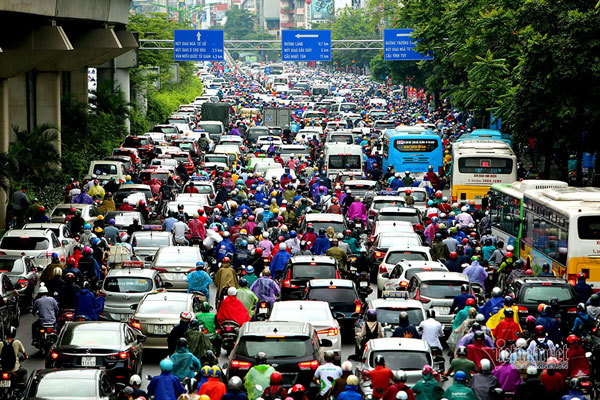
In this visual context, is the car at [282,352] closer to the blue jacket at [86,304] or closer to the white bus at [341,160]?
the blue jacket at [86,304]

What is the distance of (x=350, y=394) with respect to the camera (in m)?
13.5

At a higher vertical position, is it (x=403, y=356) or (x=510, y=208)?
(x=510, y=208)

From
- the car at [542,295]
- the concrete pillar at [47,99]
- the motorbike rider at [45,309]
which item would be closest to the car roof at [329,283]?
the car at [542,295]

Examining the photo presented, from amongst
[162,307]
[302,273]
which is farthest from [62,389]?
[302,273]

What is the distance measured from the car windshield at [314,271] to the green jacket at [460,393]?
27.6 feet

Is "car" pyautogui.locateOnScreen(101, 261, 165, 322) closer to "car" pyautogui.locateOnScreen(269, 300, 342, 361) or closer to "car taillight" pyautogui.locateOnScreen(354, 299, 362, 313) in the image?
"car" pyautogui.locateOnScreen(269, 300, 342, 361)

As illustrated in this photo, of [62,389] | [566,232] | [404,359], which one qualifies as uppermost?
[566,232]

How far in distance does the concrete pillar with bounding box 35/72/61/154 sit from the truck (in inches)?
1131

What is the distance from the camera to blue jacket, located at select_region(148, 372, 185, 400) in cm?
1426

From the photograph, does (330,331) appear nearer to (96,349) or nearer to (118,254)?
(96,349)

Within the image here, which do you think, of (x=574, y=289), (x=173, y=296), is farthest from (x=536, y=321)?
(x=173, y=296)

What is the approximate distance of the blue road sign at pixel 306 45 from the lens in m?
72.8

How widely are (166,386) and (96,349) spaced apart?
9.27ft

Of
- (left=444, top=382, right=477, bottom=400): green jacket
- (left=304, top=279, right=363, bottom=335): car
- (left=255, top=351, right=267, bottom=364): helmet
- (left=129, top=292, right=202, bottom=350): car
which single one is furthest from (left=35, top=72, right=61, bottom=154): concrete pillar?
(left=444, top=382, right=477, bottom=400): green jacket
